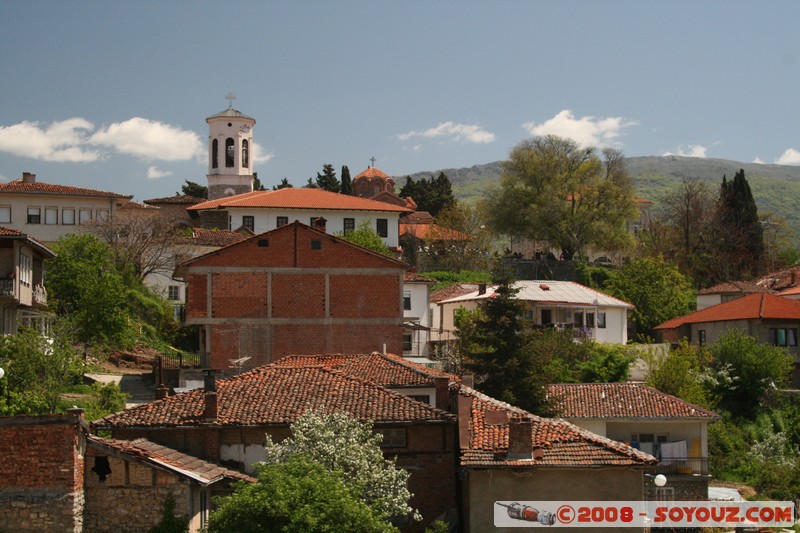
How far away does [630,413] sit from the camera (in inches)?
1687

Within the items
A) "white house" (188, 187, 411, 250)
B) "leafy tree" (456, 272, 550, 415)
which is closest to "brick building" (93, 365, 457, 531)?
"leafy tree" (456, 272, 550, 415)

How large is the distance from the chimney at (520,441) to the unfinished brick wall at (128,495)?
23.4ft

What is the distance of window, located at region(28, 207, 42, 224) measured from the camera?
68062mm

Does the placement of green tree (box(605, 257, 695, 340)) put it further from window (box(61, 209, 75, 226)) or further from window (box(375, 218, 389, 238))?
window (box(61, 209, 75, 226))

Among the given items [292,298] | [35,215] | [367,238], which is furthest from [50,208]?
[292,298]

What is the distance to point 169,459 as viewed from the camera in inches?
991

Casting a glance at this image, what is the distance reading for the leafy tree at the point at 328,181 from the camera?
362 ft

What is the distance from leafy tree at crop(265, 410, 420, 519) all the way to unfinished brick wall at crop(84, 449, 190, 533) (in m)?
2.59

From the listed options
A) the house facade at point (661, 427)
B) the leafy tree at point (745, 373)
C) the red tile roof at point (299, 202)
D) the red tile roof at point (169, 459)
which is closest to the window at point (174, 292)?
the red tile roof at point (299, 202)

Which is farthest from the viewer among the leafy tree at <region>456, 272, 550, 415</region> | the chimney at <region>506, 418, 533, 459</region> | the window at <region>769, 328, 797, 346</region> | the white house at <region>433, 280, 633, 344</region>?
the white house at <region>433, 280, 633, 344</region>

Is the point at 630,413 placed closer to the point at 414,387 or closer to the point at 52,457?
the point at 414,387

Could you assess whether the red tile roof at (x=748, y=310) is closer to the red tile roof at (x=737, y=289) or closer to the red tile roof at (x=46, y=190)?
the red tile roof at (x=737, y=289)

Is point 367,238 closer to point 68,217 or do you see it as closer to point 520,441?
point 68,217

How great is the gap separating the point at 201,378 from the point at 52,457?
21.2 m
